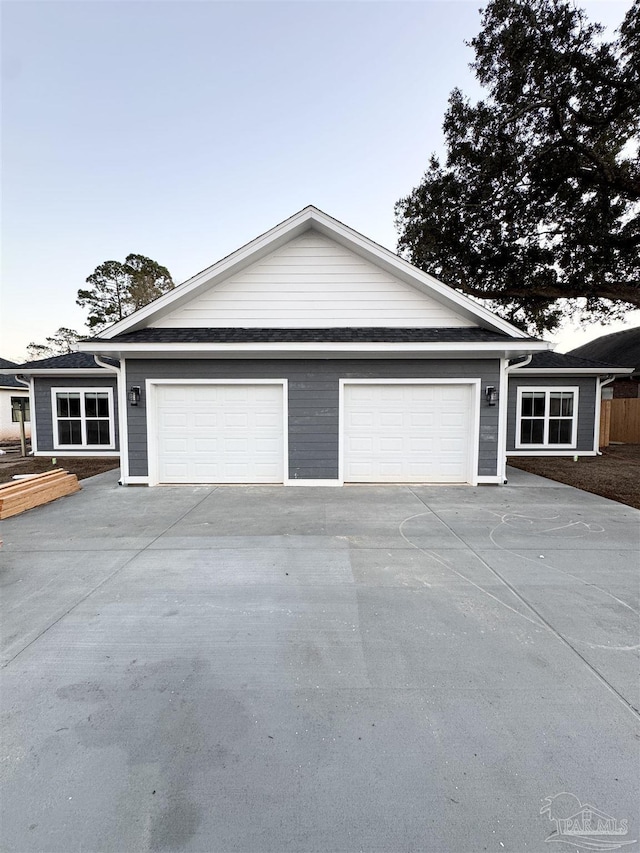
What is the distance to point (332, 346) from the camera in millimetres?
7191

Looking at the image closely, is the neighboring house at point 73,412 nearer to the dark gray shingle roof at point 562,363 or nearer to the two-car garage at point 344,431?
the two-car garage at point 344,431

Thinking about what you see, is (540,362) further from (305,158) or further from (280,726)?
(280,726)

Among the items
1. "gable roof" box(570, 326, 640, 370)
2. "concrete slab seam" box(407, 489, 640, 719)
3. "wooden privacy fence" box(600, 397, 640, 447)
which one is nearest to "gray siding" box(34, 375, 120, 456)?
"concrete slab seam" box(407, 489, 640, 719)

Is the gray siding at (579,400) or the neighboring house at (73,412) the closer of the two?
the gray siding at (579,400)

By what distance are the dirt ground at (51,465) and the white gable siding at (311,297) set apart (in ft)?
15.0

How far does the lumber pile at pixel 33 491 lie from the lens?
5.77 metres

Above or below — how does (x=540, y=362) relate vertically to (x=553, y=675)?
above

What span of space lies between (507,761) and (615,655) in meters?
1.33

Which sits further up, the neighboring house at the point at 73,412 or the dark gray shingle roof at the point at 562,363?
the dark gray shingle roof at the point at 562,363

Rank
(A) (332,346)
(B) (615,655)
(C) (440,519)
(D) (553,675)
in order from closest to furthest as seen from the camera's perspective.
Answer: (D) (553,675) → (B) (615,655) → (C) (440,519) → (A) (332,346)

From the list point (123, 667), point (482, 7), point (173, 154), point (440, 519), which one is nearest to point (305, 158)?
point (173, 154)

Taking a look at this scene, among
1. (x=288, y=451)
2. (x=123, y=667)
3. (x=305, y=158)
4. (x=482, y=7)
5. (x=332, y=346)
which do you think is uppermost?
(x=482, y=7)

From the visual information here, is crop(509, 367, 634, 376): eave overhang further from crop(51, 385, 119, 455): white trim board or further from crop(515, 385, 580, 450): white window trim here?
crop(51, 385, 119, 455): white trim board

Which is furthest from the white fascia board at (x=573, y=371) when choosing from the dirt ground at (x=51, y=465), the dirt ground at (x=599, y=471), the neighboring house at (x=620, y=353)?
the dirt ground at (x=51, y=465)
